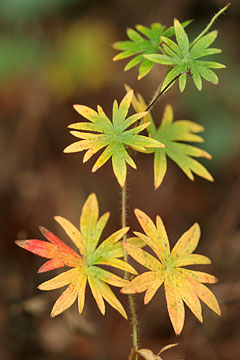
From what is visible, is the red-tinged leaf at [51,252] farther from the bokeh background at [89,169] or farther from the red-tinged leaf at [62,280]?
the bokeh background at [89,169]

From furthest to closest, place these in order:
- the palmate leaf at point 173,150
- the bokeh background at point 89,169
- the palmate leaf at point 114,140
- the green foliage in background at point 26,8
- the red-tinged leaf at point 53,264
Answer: the green foliage in background at point 26,8 → the bokeh background at point 89,169 → the palmate leaf at point 173,150 → the red-tinged leaf at point 53,264 → the palmate leaf at point 114,140

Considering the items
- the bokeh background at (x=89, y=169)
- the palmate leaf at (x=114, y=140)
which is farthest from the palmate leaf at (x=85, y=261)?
the bokeh background at (x=89, y=169)

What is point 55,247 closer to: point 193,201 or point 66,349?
point 66,349

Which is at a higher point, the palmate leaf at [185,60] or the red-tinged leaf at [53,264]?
the palmate leaf at [185,60]

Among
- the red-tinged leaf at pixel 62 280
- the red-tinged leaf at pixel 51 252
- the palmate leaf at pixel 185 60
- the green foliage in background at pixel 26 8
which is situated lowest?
the red-tinged leaf at pixel 62 280

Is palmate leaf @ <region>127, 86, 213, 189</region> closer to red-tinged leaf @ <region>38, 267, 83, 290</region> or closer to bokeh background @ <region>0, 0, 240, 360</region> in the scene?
red-tinged leaf @ <region>38, 267, 83, 290</region>

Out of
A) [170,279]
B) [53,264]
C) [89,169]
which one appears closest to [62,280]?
[53,264]

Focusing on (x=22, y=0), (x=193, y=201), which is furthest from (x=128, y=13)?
(x=193, y=201)
